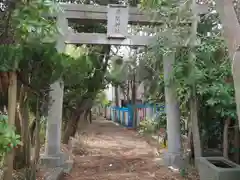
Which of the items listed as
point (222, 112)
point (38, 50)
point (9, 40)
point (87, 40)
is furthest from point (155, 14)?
point (9, 40)

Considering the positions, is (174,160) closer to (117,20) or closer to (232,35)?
(117,20)

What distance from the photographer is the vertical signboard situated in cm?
714

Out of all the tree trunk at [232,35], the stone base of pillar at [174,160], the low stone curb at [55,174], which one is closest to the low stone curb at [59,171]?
the low stone curb at [55,174]

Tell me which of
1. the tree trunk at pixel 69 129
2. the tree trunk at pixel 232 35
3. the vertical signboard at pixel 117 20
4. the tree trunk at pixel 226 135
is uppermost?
the vertical signboard at pixel 117 20

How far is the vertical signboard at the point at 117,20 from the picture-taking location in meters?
7.14

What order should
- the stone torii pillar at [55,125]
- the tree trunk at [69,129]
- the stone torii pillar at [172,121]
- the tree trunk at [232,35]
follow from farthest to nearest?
the tree trunk at [69,129]
the stone torii pillar at [172,121]
the stone torii pillar at [55,125]
the tree trunk at [232,35]

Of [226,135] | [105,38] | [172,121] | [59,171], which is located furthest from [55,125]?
[226,135]

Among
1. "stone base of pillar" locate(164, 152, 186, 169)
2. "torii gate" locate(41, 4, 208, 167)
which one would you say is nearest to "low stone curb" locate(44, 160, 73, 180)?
"torii gate" locate(41, 4, 208, 167)

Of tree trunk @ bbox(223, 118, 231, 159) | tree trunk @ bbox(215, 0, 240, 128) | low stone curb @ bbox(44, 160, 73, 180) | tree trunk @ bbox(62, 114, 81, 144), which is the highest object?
tree trunk @ bbox(215, 0, 240, 128)

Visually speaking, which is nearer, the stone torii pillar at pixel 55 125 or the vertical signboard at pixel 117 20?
the stone torii pillar at pixel 55 125

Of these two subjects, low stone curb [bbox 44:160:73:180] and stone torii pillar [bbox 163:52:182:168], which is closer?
low stone curb [bbox 44:160:73:180]

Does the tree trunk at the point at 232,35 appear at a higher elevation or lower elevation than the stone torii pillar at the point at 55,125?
higher

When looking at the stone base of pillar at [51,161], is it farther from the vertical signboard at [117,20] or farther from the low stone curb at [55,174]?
the vertical signboard at [117,20]

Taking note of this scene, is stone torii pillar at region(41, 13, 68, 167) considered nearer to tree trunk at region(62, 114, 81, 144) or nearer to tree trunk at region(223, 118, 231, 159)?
Result: tree trunk at region(62, 114, 81, 144)
